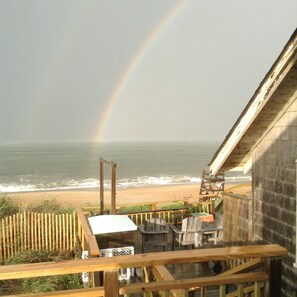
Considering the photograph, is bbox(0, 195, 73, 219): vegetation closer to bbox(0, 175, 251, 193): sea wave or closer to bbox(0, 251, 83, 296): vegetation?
bbox(0, 251, 83, 296): vegetation

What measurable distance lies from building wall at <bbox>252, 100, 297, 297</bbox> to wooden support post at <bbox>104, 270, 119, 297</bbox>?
12.7 feet

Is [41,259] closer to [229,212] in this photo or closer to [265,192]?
[229,212]

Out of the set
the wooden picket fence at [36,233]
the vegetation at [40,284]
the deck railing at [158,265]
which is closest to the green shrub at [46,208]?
the wooden picket fence at [36,233]

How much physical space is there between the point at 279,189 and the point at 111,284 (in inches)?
169

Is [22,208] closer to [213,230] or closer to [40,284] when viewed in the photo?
[40,284]

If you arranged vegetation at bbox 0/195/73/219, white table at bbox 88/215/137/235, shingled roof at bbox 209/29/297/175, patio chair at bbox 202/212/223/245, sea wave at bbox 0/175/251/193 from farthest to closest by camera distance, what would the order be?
sea wave at bbox 0/175/251/193 < vegetation at bbox 0/195/73/219 < patio chair at bbox 202/212/223/245 < white table at bbox 88/215/137/235 < shingled roof at bbox 209/29/297/175

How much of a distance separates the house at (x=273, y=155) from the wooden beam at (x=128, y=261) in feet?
A: 8.44

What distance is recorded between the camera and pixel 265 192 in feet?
22.9

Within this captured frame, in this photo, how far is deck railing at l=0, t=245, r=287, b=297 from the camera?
3025mm

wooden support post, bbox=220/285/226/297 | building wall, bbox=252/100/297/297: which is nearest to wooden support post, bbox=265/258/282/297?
wooden support post, bbox=220/285/226/297

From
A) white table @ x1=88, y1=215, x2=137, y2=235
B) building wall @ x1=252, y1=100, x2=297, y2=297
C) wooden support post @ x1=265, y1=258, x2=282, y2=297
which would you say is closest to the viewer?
wooden support post @ x1=265, y1=258, x2=282, y2=297

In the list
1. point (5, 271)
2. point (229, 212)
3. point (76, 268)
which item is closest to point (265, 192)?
point (229, 212)

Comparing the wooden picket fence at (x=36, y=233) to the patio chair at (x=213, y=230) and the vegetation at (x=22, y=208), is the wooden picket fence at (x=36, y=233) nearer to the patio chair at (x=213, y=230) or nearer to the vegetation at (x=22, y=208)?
the vegetation at (x=22, y=208)

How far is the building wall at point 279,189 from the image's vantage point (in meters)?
6.01
